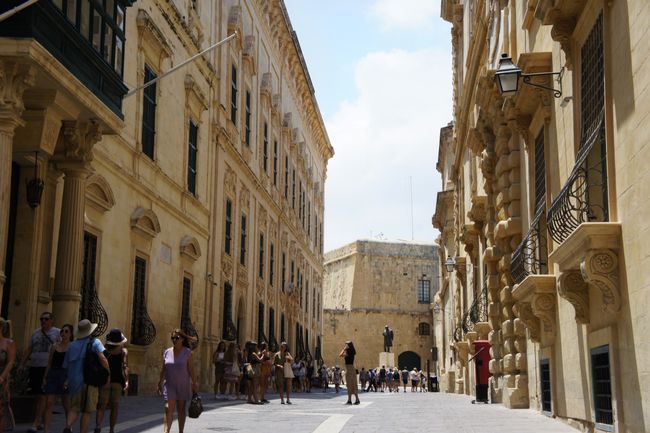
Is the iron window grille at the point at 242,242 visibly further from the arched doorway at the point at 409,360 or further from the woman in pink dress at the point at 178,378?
the arched doorway at the point at 409,360

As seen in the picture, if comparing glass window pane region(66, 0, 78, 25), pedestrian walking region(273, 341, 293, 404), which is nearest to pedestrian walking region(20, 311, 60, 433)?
glass window pane region(66, 0, 78, 25)

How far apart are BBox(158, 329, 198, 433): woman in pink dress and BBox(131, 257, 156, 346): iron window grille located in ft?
31.2

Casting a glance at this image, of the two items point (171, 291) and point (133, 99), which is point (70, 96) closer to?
point (133, 99)

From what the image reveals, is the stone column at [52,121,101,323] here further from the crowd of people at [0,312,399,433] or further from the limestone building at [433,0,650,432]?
the limestone building at [433,0,650,432]

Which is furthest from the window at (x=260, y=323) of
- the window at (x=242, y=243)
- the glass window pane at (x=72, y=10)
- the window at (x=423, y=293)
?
the window at (x=423, y=293)

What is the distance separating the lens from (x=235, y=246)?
30.0 m

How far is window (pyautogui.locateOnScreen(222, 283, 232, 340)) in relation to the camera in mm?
28156

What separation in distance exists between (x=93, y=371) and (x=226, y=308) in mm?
18741

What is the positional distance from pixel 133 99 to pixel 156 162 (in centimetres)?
207

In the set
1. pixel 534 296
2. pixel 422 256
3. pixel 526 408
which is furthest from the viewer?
pixel 422 256

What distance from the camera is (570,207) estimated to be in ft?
34.0

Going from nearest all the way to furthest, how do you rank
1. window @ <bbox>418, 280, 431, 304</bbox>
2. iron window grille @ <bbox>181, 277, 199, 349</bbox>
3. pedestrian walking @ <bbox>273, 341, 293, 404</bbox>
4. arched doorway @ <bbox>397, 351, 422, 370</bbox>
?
pedestrian walking @ <bbox>273, 341, 293, 404</bbox> < iron window grille @ <bbox>181, 277, 199, 349</bbox> < arched doorway @ <bbox>397, 351, 422, 370</bbox> < window @ <bbox>418, 280, 431, 304</bbox>

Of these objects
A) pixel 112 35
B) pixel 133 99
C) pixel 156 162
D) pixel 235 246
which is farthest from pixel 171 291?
pixel 112 35

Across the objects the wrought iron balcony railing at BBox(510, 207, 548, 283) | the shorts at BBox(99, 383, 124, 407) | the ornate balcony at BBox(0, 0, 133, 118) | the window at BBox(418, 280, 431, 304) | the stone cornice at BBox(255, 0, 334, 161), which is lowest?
the shorts at BBox(99, 383, 124, 407)
